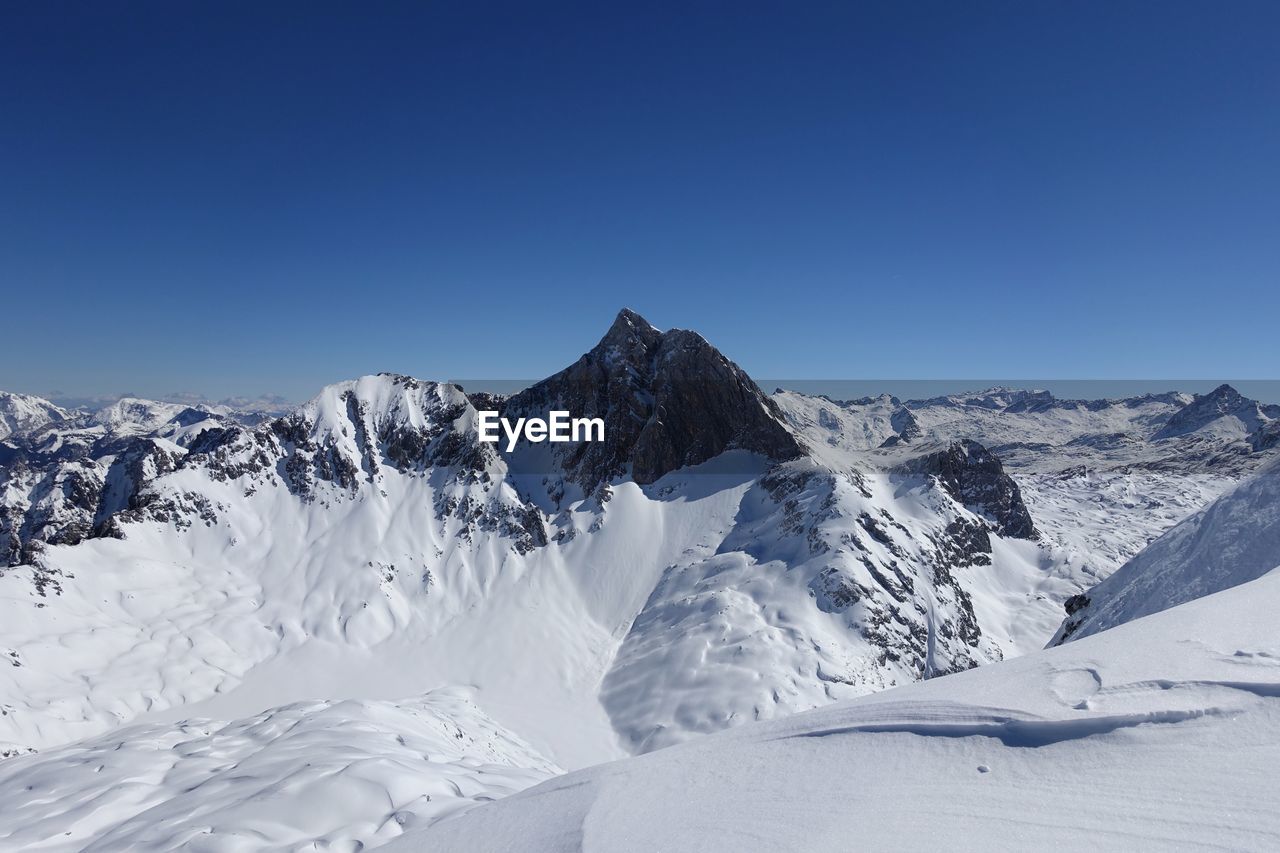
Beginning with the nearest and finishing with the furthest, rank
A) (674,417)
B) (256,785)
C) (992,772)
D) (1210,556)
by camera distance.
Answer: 1. (992,772)
2. (1210,556)
3. (256,785)
4. (674,417)

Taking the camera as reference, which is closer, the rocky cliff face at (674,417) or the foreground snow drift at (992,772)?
the foreground snow drift at (992,772)

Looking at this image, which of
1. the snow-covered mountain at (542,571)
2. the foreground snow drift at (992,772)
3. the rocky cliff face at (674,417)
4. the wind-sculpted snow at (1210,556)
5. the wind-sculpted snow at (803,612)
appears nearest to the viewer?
the foreground snow drift at (992,772)

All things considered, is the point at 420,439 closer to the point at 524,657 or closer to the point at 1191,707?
the point at 524,657

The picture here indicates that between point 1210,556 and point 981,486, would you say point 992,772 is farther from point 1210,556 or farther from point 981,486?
point 981,486

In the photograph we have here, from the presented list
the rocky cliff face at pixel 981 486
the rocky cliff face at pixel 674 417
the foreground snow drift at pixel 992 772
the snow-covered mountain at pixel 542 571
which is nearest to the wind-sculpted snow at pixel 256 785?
the snow-covered mountain at pixel 542 571
